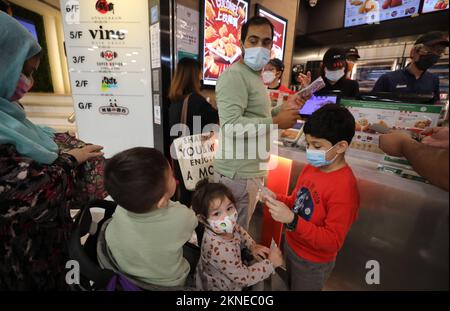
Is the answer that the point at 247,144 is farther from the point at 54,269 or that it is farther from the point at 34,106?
the point at 34,106

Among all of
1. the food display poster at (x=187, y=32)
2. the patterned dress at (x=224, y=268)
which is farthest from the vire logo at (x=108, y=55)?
the patterned dress at (x=224, y=268)

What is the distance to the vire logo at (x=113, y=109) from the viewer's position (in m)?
2.36

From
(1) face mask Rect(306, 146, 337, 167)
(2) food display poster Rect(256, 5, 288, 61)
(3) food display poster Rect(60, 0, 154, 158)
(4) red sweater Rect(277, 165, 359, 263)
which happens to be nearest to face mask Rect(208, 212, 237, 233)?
(4) red sweater Rect(277, 165, 359, 263)

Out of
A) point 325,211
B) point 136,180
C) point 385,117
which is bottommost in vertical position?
point 325,211

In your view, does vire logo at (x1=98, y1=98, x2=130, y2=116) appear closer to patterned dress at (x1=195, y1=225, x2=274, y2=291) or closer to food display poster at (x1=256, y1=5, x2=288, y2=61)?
food display poster at (x1=256, y1=5, x2=288, y2=61)

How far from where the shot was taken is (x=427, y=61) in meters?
0.78

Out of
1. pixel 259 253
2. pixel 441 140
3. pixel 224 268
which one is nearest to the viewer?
pixel 441 140

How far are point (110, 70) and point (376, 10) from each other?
2291 millimetres

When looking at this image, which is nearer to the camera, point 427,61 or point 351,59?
point 427,61

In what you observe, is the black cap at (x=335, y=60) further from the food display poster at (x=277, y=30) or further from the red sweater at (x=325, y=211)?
the food display poster at (x=277, y=30)

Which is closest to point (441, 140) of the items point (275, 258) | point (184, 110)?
point (275, 258)

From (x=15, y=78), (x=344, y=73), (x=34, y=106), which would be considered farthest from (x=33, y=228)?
(x=34, y=106)

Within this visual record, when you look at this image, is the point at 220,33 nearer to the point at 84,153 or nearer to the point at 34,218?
the point at 84,153

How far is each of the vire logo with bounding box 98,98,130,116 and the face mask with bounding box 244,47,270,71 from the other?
175 centimetres
